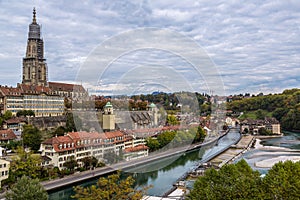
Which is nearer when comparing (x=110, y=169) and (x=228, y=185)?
(x=228, y=185)

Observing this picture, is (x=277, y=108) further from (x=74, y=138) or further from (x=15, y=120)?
(x=74, y=138)

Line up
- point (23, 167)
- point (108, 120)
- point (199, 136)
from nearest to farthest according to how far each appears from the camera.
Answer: point (23, 167)
point (108, 120)
point (199, 136)

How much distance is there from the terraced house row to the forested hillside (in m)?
35.7

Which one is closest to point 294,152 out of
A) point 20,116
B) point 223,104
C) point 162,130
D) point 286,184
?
point 162,130

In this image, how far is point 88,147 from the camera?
21578mm

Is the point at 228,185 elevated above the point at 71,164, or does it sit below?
above

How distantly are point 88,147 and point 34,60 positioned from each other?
26.1 m

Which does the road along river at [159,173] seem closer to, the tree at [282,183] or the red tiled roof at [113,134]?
the red tiled roof at [113,134]

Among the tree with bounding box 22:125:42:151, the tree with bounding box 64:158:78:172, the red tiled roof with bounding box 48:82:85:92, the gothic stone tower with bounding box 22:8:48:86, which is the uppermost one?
the gothic stone tower with bounding box 22:8:48:86

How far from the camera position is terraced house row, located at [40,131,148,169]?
19672 mm

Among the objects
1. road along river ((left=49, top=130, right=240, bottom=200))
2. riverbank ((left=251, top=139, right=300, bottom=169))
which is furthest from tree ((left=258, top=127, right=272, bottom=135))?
road along river ((left=49, top=130, right=240, bottom=200))

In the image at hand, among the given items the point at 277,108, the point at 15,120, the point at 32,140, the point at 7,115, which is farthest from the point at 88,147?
the point at 277,108

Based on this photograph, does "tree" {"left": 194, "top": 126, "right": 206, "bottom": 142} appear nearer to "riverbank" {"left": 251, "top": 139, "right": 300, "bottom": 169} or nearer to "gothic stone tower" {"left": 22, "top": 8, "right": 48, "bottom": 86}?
"riverbank" {"left": 251, "top": 139, "right": 300, "bottom": 169}

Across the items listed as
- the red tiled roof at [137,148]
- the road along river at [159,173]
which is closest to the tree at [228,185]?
the road along river at [159,173]
